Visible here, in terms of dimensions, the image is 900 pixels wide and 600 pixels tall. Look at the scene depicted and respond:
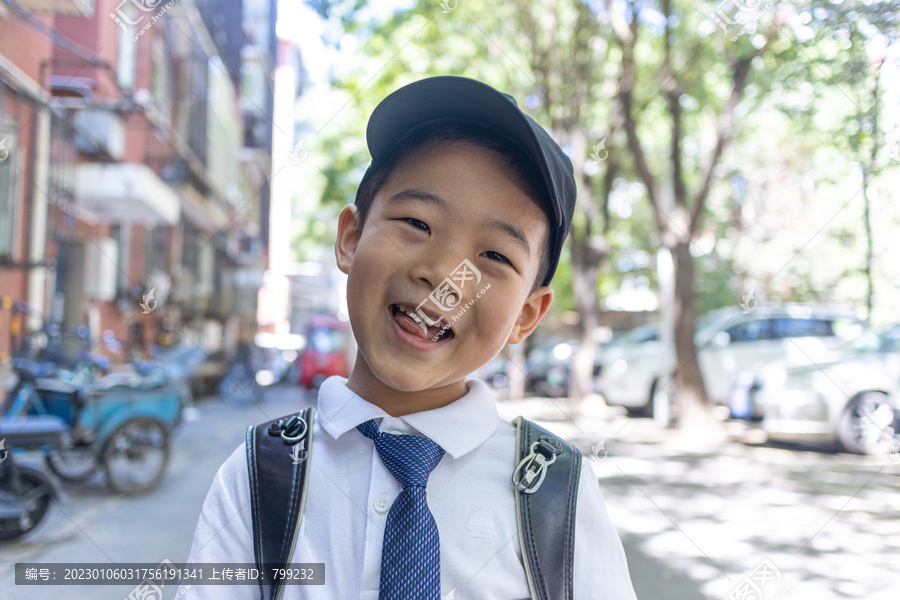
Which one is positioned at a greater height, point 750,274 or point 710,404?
point 750,274

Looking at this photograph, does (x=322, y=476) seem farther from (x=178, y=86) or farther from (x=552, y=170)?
(x=178, y=86)

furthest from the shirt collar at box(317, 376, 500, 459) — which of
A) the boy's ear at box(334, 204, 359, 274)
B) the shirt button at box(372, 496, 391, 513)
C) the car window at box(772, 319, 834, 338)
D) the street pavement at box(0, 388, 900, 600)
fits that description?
the car window at box(772, 319, 834, 338)

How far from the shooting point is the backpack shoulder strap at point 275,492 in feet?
3.29

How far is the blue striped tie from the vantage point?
3.12 feet

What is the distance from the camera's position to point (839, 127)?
16.8 feet

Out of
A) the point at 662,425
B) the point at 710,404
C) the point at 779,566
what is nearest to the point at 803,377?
the point at 710,404

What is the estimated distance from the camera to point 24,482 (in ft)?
11.7

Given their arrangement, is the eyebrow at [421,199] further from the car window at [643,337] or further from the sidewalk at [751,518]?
the car window at [643,337]

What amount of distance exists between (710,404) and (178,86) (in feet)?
41.1

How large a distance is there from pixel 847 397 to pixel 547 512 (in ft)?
21.0

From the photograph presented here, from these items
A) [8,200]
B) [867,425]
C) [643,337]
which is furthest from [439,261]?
[643,337]

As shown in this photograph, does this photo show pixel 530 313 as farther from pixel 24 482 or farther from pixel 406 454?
pixel 24 482

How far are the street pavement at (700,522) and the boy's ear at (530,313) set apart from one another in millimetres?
1036

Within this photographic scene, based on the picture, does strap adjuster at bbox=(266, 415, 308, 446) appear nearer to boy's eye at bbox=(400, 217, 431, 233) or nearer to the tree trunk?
boy's eye at bbox=(400, 217, 431, 233)
